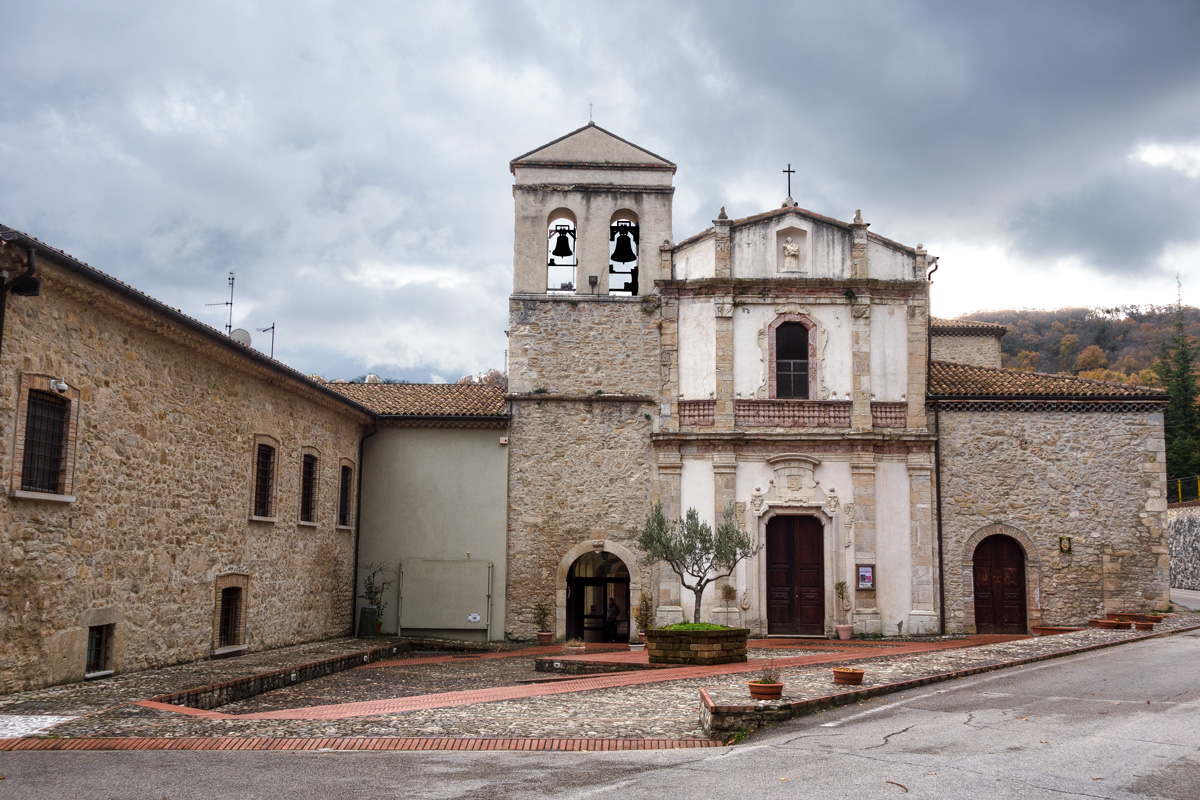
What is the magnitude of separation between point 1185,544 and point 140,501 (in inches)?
1430

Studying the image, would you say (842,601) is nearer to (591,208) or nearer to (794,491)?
(794,491)

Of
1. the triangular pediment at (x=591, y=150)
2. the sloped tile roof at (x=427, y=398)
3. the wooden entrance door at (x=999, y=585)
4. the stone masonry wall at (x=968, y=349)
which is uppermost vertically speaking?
the triangular pediment at (x=591, y=150)

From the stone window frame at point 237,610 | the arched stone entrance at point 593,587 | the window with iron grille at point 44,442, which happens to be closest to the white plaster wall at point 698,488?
the arched stone entrance at point 593,587

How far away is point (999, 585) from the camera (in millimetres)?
21734

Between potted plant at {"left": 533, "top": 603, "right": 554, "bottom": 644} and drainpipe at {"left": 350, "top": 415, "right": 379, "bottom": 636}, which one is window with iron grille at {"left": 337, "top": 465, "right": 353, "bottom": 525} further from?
potted plant at {"left": 533, "top": 603, "right": 554, "bottom": 644}

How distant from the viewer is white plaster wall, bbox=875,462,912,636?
21516 mm

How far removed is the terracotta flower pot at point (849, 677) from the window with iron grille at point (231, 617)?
10.1 metres

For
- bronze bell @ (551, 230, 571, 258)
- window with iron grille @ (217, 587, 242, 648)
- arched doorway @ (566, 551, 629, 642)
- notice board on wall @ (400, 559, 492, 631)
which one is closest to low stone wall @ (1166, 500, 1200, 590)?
arched doorway @ (566, 551, 629, 642)

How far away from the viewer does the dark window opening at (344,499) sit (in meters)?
21.6

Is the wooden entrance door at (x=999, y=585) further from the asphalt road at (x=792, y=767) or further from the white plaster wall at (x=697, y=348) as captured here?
the asphalt road at (x=792, y=767)

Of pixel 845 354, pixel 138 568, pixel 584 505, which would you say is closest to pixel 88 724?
pixel 138 568

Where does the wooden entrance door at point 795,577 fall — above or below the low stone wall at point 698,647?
above

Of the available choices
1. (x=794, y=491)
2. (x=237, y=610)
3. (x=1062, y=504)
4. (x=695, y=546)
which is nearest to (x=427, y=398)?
(x=237, y=610)

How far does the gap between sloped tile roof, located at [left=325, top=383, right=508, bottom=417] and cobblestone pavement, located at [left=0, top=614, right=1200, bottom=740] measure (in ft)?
19.3
